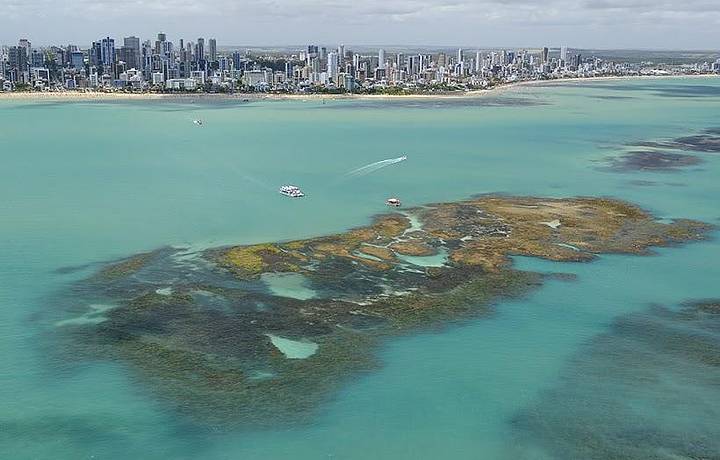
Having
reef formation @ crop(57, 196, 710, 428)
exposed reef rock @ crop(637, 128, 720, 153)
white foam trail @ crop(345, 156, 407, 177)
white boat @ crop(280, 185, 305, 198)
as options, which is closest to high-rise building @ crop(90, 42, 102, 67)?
white foam trail @ crop(345, 156, 407, 177)

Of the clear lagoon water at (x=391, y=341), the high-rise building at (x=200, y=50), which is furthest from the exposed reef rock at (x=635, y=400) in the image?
the high-rise building at (x=200, y=50)

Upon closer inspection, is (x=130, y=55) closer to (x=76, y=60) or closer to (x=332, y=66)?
(x=76, y=60)

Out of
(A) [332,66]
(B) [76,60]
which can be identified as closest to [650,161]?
(A) [332,66]

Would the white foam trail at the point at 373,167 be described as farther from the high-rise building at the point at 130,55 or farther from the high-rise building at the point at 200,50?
the high-rise building at the point at 200,50

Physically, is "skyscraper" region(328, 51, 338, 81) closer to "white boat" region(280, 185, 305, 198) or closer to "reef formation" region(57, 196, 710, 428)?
"white boat" region(280, 185, 305, 198)

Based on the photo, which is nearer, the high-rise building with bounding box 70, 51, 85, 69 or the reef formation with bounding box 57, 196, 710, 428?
the reef formation with bounding box 57, 196, 710, 428

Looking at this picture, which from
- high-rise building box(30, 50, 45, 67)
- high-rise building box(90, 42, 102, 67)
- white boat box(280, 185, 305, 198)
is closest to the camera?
white boat box(280, 185, 305, 198)
